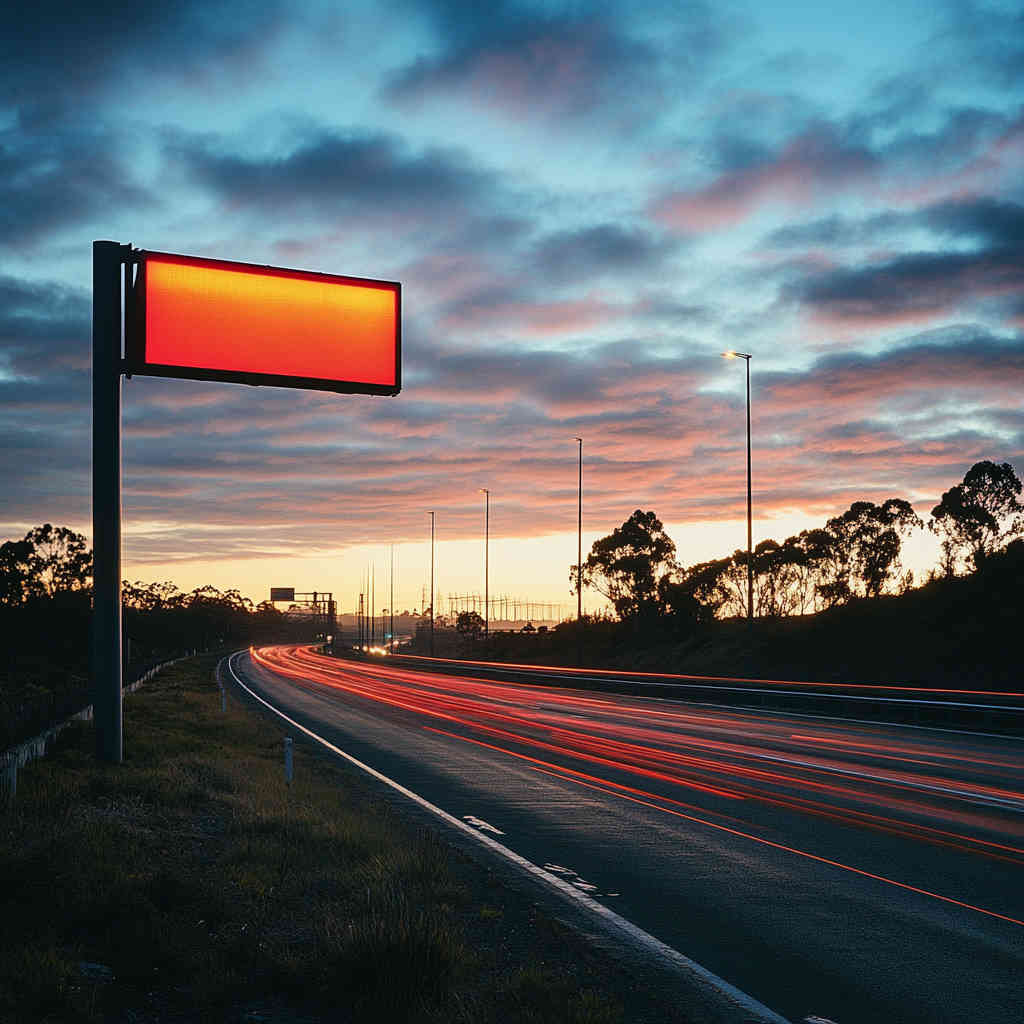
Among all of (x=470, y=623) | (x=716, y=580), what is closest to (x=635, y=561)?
(x=716, y=580)

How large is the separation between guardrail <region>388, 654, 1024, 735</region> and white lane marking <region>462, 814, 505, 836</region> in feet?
47.3

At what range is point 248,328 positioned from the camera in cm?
1286

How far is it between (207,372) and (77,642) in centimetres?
10058

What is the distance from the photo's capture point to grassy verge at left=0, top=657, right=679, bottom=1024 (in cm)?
551

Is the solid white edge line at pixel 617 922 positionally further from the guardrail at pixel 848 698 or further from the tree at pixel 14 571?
the tree at pixel 14 571

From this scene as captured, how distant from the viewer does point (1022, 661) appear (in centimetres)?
3906

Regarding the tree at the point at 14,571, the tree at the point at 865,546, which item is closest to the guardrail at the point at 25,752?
the tree at the point at 865,546

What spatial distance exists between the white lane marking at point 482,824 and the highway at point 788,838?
0.04 m

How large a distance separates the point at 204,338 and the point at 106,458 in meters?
2.04

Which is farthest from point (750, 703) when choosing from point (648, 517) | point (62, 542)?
point (62, 542)

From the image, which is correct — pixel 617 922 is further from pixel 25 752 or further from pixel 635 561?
pixel 635 561

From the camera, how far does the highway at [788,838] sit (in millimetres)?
6473

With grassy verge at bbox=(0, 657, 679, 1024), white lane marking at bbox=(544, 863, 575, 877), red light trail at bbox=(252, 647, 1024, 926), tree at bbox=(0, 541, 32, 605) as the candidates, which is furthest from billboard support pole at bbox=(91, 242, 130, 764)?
tree at bbox=(0, 541, 32, 605)

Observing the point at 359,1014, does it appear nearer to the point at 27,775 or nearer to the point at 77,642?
the point at 27,775
